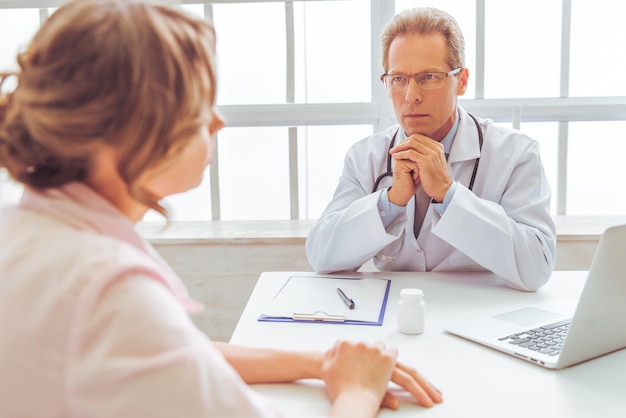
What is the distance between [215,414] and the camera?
0.56m

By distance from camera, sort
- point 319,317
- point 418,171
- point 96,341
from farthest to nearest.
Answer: point 418,171 → point 319,317 → point 96,341

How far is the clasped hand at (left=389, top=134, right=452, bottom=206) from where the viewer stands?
1629mm

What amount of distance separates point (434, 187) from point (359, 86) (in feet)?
4.11

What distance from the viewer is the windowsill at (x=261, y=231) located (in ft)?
8.05

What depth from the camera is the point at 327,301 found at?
139 cm

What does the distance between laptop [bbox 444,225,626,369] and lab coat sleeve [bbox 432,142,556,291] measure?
Result: 0.27 metres

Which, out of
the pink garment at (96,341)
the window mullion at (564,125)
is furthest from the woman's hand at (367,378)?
the window mullion at (564,125)

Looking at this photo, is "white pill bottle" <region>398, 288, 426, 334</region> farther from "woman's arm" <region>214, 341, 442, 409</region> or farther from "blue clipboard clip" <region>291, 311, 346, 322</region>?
"woman's arm" <region>214, 341, 442, 409</region>

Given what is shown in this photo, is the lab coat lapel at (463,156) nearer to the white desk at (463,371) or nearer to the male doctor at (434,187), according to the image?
the male doctor at (434,187)

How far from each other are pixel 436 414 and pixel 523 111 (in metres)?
2.10

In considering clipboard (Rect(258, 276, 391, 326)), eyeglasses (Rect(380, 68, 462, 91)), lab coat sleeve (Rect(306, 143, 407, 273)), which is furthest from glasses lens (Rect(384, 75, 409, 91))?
clipboard (Rect(258, 276, 391, 326))

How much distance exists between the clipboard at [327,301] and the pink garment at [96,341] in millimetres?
696

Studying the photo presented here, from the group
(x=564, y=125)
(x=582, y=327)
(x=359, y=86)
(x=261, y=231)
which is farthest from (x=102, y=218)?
(x=564, y=125)

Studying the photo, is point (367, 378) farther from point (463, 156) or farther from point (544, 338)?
point (463, 156)
